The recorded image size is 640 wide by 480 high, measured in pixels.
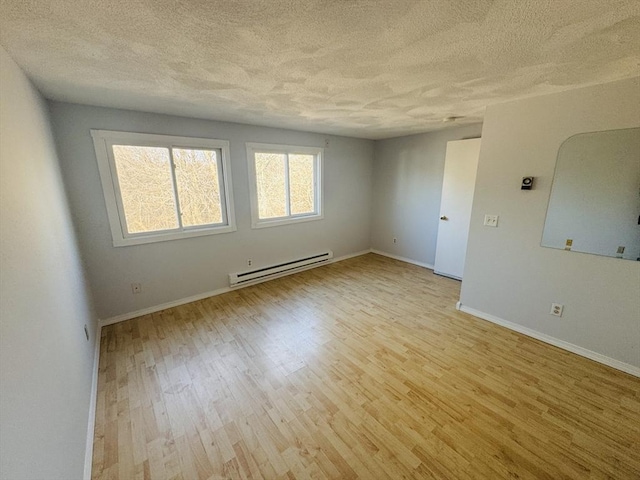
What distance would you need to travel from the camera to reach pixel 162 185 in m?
2.87

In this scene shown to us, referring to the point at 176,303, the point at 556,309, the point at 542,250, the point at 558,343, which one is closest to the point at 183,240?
the point at 176,303

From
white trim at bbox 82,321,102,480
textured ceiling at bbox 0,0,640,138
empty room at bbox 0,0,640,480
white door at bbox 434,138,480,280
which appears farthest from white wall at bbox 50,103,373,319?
white door at bbox 434,138,480,280

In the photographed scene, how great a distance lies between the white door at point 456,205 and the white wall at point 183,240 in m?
1.65

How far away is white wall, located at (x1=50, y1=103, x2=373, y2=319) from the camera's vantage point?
2389 mm

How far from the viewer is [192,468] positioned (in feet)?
4.50

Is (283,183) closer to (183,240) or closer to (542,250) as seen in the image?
(183,240)

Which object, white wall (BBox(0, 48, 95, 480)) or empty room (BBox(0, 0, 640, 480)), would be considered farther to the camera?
empty room (BBox(0, 0, 640, 480))

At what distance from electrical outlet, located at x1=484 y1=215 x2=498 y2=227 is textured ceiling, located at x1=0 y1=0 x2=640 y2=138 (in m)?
1.12

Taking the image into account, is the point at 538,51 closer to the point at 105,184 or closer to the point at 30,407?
the point at 30,407

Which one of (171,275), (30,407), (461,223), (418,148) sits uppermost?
(418,148)

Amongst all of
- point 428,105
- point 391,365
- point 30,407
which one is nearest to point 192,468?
point 30,407

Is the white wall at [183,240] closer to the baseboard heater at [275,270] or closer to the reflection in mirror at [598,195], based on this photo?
the baseboard heater at [275,270]

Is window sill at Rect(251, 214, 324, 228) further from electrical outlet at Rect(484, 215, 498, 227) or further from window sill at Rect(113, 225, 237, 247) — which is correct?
electrical outlet at Rect(484, 215, 498, 227)

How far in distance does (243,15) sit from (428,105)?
78.4 inches
